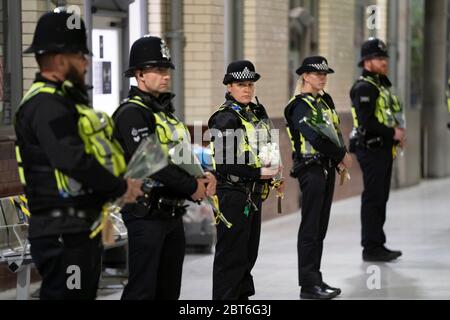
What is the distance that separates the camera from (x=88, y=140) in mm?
5027

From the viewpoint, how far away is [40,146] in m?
4.93

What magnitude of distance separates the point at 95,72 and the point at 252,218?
3.21m

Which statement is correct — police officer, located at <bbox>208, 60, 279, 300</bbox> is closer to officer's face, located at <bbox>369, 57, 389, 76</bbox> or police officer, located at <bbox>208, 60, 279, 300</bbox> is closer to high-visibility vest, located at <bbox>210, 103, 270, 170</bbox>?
high-visibility vest, located at <bbox>210, 103, 270, 170</bbox>

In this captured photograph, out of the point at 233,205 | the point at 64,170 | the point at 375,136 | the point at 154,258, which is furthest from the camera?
the point at 375,136

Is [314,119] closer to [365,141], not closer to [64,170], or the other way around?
[365,141]

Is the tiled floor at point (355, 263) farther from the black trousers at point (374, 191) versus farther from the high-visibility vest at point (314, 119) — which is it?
the high-visibility vest at point (314, 119)

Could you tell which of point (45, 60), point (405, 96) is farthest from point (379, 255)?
point (405, 96)

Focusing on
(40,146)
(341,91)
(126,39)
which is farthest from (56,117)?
(341,91)

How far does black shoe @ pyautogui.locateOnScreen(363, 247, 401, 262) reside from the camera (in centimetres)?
1049

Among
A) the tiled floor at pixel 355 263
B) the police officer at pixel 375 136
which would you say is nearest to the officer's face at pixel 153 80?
the tiled floor at pixel 355 263

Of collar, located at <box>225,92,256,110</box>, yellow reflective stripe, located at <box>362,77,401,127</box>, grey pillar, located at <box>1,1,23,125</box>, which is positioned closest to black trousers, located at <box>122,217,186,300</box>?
collar, located at <box>225,92,256,110</box>

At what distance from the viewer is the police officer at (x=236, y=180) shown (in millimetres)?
7160

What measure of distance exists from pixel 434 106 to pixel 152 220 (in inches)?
602
